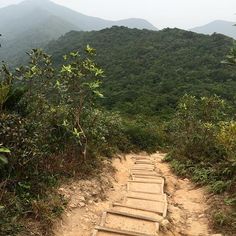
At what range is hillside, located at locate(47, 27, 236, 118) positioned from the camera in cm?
3134

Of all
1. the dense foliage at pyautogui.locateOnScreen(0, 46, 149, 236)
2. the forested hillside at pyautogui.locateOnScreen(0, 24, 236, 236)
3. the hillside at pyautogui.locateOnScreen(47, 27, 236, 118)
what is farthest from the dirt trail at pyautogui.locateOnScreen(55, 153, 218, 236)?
the hillside at pyautogui.locateOnScreen(47, 27, 236, 118)

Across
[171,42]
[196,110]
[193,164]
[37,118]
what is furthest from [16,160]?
[171,42]

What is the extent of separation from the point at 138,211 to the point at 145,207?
1.24 ft

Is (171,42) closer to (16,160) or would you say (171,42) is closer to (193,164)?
(193,164)

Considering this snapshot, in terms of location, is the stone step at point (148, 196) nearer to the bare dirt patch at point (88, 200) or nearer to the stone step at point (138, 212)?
the bare dirt patch at point (88, 200)

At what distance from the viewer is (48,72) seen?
32.5ft

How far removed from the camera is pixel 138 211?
680cm

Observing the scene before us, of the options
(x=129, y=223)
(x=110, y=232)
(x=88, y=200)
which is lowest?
(x=88, y=200)

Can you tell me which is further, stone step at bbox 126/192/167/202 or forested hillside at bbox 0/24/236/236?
stone step at bbox 126/192/167/202

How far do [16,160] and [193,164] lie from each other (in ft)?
17.4

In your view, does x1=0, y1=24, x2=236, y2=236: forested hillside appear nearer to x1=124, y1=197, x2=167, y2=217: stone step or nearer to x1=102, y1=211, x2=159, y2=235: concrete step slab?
x1=102, y1=211, x2=159, y2=235: concrete step slab

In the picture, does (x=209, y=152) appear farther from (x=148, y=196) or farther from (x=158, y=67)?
(x=158, y=67)

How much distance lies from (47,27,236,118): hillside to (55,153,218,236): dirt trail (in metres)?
16.9

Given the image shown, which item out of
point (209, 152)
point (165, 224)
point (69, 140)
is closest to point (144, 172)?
point (209, 152)
